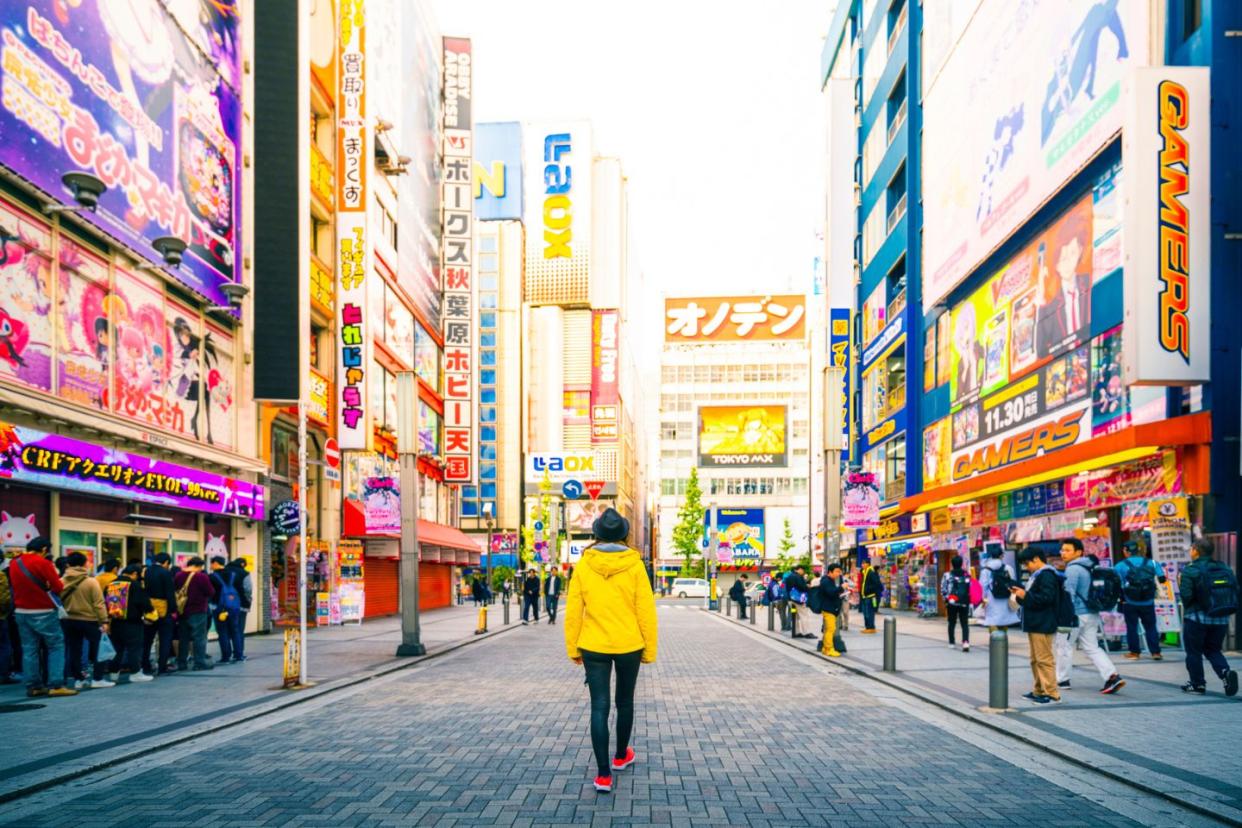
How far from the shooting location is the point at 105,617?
548 inches

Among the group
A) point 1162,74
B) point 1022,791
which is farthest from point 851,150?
point 1022,791

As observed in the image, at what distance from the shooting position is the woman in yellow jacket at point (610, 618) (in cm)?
758

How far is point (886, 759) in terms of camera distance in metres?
8.61

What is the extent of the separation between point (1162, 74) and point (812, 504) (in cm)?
7105

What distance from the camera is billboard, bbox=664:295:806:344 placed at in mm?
110188

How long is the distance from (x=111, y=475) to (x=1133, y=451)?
1719 cm

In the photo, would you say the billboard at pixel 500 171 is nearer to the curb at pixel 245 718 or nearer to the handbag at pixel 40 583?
the curb at pixel 245 718

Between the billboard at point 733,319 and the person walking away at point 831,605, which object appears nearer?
the person walking away at point 831,605

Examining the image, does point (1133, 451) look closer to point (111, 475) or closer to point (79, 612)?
point (79, 612)

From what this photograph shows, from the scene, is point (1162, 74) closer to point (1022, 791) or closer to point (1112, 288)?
point (1112, 288)

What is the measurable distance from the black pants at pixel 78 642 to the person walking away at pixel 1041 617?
11.0 metres

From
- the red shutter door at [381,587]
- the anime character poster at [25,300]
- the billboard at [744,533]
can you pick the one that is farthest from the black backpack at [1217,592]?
the billboard at [744,533]

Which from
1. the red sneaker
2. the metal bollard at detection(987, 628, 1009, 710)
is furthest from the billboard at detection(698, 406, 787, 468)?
the red sneaker

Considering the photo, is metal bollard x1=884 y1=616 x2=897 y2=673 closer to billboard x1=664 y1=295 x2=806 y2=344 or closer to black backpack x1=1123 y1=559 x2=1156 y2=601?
black backpack x1=1123 y1=559 x2=1156 y2=601
